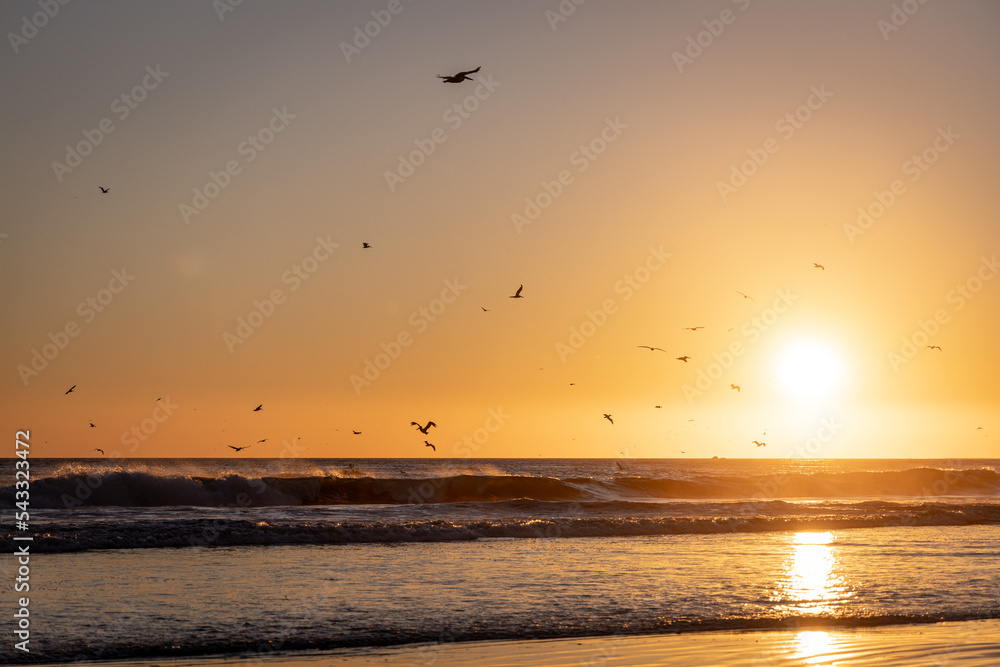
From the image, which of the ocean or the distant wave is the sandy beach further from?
the distant wave

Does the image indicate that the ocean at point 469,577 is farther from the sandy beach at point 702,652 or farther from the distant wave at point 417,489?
the distant wave at point 417,489

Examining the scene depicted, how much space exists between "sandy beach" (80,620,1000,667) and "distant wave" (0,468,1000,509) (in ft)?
107

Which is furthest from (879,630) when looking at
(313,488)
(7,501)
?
(313,488)

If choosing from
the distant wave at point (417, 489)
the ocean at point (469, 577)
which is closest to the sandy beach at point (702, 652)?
the ocean at point (469, 577)

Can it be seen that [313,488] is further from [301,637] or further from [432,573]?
[301,637]

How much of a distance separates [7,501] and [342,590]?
28.6 metres

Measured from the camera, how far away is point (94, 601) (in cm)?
1339

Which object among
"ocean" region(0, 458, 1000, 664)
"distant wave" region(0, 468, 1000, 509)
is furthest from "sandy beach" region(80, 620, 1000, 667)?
"distant wave" region(0, 468, 1000, 509)

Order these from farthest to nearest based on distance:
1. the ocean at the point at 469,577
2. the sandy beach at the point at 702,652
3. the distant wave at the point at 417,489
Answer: the distant wave at the point at 417,489 < the ocean at the point at 469,577 < the sandy beach at the point at 702,652

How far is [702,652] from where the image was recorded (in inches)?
424

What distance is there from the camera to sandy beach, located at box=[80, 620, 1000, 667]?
33.4 feet

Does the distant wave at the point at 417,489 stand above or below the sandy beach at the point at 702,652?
above

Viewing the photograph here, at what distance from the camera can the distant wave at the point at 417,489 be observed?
136 ft

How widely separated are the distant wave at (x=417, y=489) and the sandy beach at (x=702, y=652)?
32737 mm
